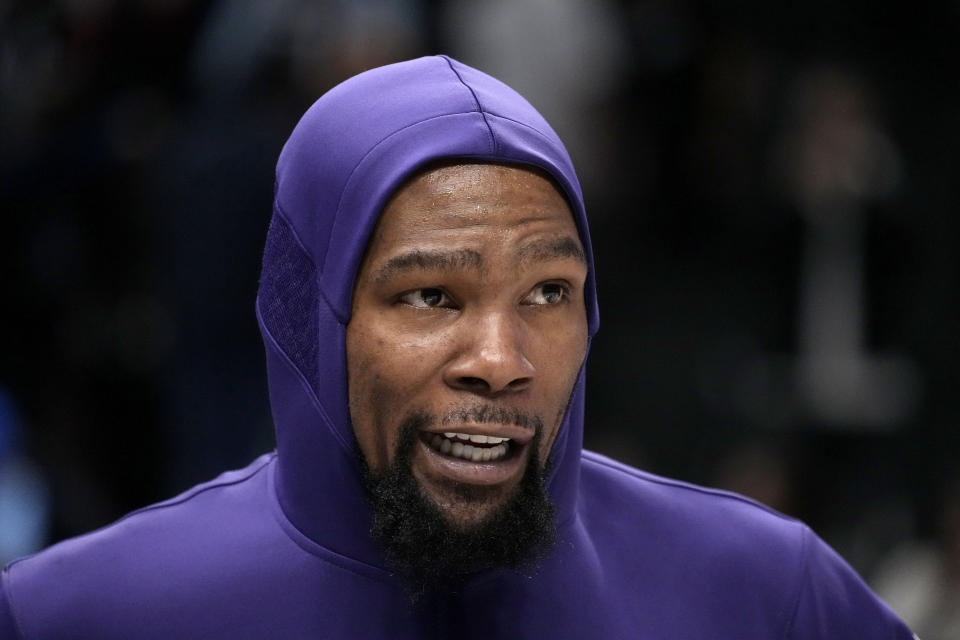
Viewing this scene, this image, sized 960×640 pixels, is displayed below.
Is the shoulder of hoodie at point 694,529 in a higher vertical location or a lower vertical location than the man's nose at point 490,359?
lower

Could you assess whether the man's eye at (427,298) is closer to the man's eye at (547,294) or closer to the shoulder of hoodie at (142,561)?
the man's eye at (547,294)

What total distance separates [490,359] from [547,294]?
213 mm

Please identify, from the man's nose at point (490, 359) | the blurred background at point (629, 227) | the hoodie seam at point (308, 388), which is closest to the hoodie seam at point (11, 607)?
the hoodie seam at point (308, 388)

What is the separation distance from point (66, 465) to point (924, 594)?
3.25 metres

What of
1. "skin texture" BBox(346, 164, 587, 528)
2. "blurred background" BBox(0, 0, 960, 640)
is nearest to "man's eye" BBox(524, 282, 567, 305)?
"skin texture" BBox(346, 164, 587, 528)

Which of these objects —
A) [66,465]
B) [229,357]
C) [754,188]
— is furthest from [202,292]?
[754,188]

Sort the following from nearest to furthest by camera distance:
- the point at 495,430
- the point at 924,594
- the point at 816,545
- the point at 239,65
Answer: the point at 495,430 < the point at 816,545 < the point at 924,594 < the point at 239,65

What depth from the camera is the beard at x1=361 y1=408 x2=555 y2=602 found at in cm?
260

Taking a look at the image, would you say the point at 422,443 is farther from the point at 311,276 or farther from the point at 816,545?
the point at 816,545

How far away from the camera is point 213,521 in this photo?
285cm

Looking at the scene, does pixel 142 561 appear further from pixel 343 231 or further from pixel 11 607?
pixel 343 231

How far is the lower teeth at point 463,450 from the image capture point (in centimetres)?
260

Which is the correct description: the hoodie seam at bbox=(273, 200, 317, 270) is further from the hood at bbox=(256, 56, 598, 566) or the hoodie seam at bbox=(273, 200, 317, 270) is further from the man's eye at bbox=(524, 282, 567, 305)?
the man's eye at bbox=(524, 282, 567, 305)

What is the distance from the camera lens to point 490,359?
2.53 metres
